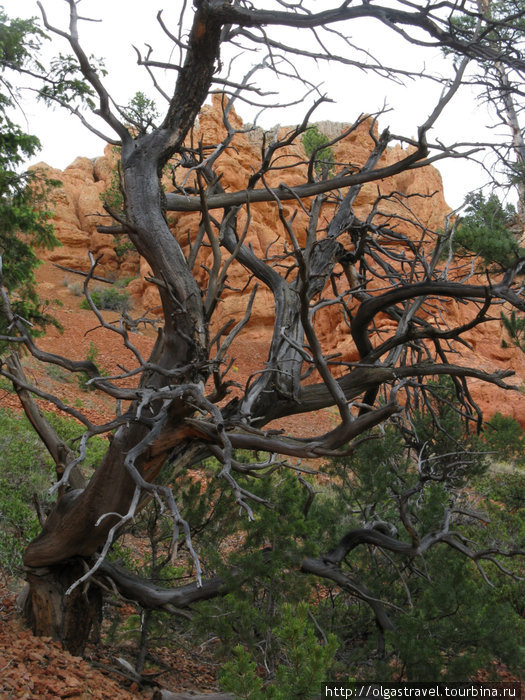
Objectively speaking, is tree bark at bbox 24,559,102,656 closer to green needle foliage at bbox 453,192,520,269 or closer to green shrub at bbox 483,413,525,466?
green needle foliage at bbox 453,192,520,269

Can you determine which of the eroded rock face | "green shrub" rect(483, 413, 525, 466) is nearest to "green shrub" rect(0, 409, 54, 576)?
"green shrub" rect(483, 413, 525, 466)

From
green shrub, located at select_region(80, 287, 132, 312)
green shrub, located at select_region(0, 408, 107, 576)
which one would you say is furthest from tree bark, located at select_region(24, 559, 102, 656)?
green shrub, located at select_region(80, 287, 132, 312)

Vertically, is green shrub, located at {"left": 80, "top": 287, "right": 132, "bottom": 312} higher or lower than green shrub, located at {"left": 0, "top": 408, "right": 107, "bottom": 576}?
higher

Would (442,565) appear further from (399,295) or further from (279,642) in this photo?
(399,295)

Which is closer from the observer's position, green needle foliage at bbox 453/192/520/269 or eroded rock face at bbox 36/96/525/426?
green needle foliage at bbox 453/192/520/269

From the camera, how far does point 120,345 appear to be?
22609 millimetres

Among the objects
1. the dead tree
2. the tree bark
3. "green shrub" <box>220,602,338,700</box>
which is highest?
the dead tree

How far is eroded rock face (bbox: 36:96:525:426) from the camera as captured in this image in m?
23.9

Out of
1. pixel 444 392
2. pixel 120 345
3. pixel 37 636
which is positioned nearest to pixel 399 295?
pixel 37 636

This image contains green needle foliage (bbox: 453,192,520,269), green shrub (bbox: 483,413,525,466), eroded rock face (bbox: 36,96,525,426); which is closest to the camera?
green needle foliage (bbox: 453,192,520,269)

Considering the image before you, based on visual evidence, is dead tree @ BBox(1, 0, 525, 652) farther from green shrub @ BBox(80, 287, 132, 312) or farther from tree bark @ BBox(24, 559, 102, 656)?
green shrub @ BBox(80, 287, 132, 312)

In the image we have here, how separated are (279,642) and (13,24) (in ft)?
30.4

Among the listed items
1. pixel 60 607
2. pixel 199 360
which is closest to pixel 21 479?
pixel 60 607

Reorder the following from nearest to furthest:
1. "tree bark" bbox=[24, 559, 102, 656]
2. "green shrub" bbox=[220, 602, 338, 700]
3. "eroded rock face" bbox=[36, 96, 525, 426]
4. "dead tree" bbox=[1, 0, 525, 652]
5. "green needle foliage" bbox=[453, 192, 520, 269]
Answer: "green shrub" bbox=[220, 602, 338, 700]
"dead tree" bbox=[1, 0, 525, 652]
"tree bark" bbox=[24, 559, 102, 656]
"green needle foliage" bbox=[453, 192, 520, 269]
"eroded rock face" bbox=[36, 96, 525, 426]
